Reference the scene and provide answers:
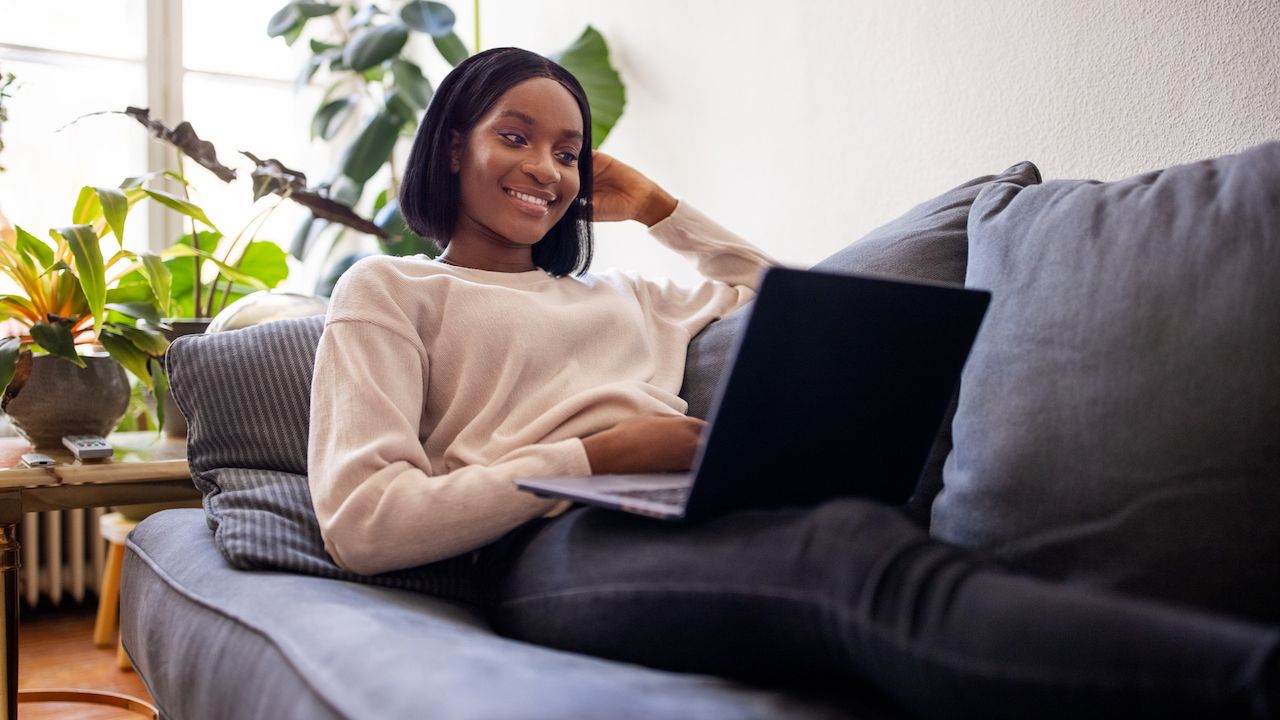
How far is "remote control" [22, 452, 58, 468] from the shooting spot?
1.24 m

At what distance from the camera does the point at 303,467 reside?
113 cm

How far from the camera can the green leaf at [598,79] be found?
6.73ft

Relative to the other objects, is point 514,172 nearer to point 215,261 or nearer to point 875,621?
point 215,261

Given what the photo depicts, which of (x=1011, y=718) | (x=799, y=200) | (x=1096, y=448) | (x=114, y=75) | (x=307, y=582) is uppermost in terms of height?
(x=114, y=75)

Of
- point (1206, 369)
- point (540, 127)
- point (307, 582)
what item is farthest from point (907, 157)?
point (307, 582)

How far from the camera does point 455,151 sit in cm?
124

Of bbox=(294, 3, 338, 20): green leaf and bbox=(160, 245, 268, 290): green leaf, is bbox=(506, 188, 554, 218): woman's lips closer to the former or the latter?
bbox=(160, 245, 268, 290): green leaf

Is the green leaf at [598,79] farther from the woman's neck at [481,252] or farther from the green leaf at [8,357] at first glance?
the green leaf at [8,357]

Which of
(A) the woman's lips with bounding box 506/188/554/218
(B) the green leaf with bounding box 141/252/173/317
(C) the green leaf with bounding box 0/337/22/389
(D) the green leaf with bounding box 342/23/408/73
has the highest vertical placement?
(D) the green leaf with bounding box 342/23/408/73

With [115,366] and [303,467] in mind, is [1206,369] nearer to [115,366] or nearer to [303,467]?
[303,467]

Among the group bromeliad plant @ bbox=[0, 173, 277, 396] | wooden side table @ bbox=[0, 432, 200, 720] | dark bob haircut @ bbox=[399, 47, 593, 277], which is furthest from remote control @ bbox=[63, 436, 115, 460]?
dark bob haircut @ bbox=[399, 47, 593, 277]

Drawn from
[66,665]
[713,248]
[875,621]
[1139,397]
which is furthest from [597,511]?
[66,665]

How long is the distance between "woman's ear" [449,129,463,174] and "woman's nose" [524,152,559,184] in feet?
0.36

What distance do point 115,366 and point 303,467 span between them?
21.1 inches
